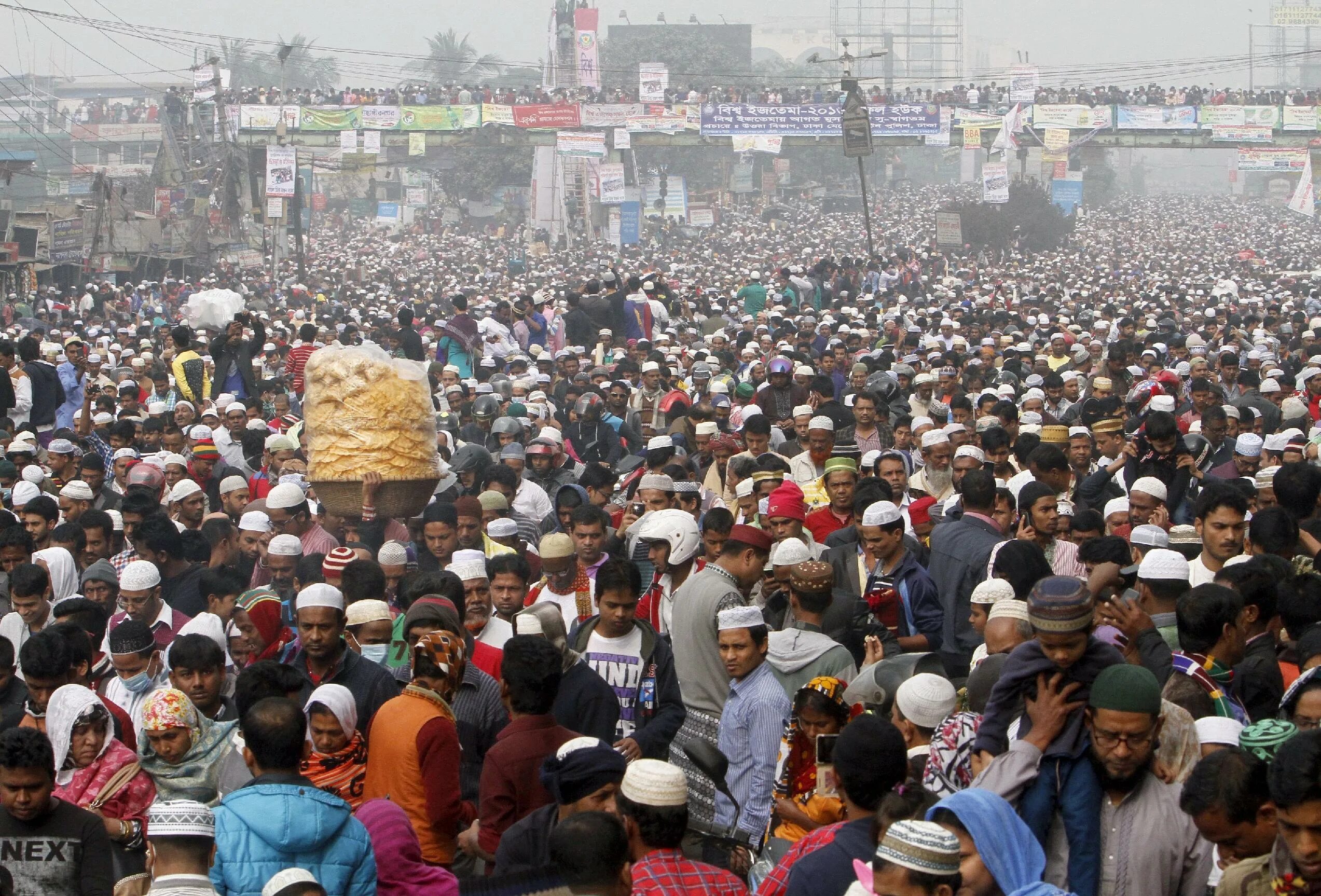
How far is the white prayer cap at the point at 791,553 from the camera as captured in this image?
226 inches

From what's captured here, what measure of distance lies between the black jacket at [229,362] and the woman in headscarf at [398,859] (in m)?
9.76

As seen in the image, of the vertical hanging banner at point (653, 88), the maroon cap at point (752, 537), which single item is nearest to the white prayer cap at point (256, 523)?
the maroon cap at point (752, 537)

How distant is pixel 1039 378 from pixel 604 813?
9.27 metres

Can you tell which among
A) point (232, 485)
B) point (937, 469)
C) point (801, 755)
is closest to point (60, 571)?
point (232, 485)

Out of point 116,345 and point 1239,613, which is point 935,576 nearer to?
point 1239,613

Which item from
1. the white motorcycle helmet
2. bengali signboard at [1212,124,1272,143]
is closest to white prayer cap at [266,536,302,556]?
the white motorcycle helmet

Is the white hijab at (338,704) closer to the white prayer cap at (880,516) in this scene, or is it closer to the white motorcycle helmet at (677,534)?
the white motorcycle helmet at (677,534)

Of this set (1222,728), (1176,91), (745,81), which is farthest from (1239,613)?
(745,81)

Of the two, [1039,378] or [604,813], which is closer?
[604,813]

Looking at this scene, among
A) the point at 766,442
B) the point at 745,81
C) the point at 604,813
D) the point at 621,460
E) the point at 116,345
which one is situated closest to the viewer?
the point at 604,813

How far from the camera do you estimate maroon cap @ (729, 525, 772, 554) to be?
5828 millimetres

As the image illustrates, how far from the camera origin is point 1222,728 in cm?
389

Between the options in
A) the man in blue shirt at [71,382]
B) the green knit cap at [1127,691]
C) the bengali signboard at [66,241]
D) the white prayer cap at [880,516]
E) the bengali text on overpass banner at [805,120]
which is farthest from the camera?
the bengali text on overpass banner at [805,120]

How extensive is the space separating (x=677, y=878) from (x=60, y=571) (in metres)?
4.59
